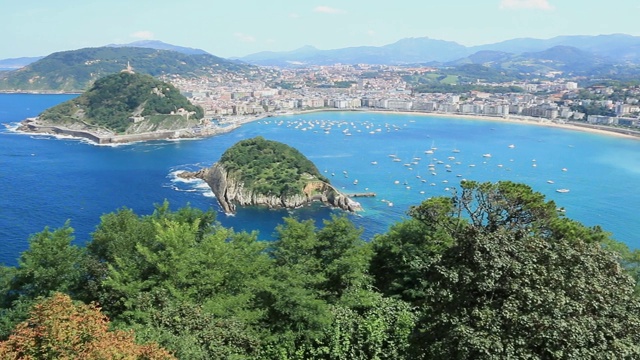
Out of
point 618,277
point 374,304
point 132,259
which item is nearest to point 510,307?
point 618,277

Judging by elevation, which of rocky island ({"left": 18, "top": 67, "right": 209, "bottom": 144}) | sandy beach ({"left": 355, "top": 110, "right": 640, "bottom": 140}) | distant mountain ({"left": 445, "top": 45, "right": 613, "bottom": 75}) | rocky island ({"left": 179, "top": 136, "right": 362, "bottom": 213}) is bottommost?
sandy beach ({"left": 355, "top": 110, "right": 640, "bottom": 140})

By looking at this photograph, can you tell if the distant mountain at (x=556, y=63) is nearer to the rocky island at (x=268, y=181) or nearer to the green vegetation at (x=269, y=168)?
the green vegetation at (x=269, y=168)

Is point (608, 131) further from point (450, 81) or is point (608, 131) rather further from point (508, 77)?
point (508, 77)

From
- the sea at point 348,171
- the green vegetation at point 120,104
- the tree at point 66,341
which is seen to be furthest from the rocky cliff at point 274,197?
the green vegetation at point 120,104

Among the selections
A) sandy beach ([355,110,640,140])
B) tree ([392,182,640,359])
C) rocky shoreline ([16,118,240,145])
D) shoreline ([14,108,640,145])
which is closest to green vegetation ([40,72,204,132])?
rocky shoreline ([16,118,240,145])

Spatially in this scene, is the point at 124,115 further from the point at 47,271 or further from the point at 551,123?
the point at 551,123

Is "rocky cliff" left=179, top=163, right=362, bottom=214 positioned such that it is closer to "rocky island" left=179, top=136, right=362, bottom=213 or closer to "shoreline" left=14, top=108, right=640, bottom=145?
"rocky island" left=179, top=136, right=362, bottom=213

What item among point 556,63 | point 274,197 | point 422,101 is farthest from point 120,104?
point 556,63
